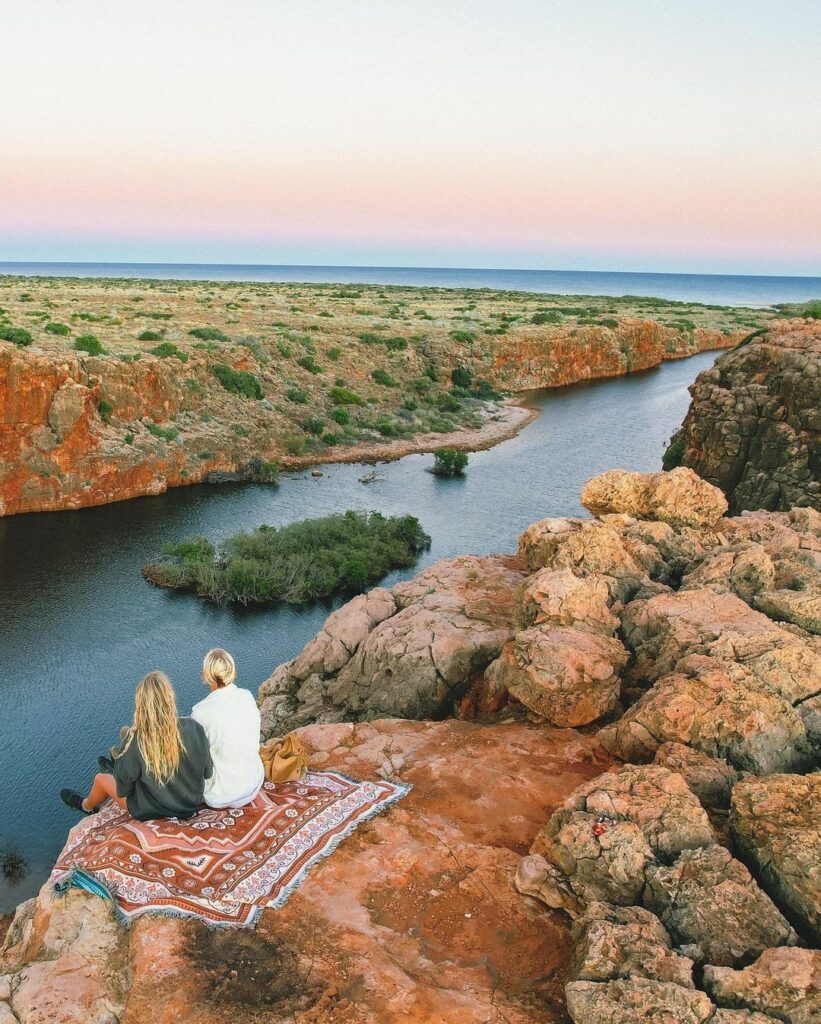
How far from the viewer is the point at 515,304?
100750 mm

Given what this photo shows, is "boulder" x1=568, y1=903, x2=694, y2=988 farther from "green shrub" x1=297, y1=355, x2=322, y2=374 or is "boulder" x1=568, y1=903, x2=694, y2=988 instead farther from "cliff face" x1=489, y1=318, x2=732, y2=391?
"cliff face" x1=489, y1=318, x2=732, y2=391

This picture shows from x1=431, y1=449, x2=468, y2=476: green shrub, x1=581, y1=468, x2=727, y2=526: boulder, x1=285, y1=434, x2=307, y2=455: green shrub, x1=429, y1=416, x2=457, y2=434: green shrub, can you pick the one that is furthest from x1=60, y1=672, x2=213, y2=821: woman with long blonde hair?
x1=429, y1=416, x2=457, y2=434: green shrub

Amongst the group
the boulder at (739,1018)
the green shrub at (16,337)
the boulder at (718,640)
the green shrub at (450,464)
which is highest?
the green shrub at (16,337)

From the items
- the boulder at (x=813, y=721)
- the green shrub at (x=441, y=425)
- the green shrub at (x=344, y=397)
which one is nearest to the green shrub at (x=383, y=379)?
the green shrub at (x=344, y=397)

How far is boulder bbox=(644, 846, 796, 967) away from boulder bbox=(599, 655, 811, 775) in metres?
1.99

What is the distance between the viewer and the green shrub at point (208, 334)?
47.3 meters

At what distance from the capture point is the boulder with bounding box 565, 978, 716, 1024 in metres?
5.29

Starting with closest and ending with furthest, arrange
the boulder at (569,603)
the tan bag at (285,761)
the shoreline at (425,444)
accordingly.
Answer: the tan bag at (285,761) < the boulder at (569,603) < the shoreline at (425,444)

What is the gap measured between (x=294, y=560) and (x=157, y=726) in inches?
739

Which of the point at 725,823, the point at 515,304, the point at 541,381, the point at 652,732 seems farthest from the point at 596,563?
the point at 515,304

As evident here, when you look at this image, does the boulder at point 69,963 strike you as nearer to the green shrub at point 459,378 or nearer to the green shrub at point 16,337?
the green shrub at point 16,337

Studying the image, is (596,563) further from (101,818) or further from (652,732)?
(101,818)

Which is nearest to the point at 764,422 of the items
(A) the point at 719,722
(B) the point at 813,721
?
(B) the point at 813,721

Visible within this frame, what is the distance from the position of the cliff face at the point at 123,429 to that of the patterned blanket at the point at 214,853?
26.1 metres
